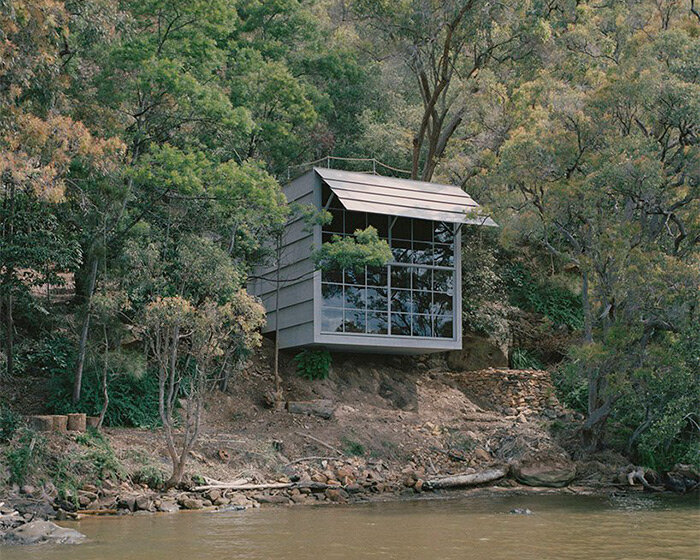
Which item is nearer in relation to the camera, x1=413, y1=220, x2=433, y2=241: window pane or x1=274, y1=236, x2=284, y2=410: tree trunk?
x1=274, y1=236, x2=284, y2=410: tree trunk

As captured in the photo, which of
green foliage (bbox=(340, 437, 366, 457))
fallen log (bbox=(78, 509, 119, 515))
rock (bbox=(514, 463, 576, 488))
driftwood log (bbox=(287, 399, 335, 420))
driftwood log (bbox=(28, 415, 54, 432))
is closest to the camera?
fallen log (bbox=(78, 509, 119, 515))

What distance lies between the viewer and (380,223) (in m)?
21.6

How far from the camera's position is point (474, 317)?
76.4 feet

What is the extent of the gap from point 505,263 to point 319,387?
8078mm

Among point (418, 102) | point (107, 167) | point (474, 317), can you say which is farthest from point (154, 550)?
point (418, 102)

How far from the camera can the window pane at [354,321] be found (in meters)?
20.8

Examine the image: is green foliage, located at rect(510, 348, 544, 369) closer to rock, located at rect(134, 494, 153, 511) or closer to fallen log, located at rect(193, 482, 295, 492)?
fallen log, located at rect(193, 482, 295, 492)

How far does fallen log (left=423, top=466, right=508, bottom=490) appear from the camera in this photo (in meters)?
16.9

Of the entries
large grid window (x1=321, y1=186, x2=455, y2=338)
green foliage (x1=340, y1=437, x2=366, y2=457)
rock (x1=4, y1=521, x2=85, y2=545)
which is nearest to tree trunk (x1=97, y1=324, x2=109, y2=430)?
rock (x1=4, y1=521, x2=85, y2=545)

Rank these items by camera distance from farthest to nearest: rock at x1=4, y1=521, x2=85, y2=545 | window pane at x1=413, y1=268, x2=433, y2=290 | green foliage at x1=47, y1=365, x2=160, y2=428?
window pane at x1=413, y1=268, x2=433, y2=290, green foliage at x1=47, y1=365, x2=160, y2=428, rock at x1=4, y1=521, x2=85, y2=545

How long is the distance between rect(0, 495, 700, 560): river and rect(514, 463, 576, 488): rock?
8.10 ft

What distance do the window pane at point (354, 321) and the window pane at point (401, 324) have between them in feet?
2.71

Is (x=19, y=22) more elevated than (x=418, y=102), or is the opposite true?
(x=418, y=102)

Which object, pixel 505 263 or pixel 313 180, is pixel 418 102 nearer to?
pixel 505 263
